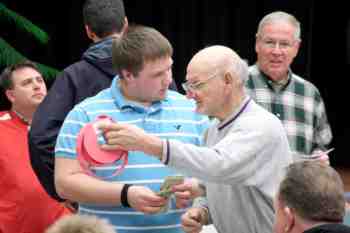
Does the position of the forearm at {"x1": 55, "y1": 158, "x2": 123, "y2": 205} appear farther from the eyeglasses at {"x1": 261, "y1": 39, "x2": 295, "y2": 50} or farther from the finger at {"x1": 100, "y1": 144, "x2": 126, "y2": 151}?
the eyeglasses at {"x1": 261, "y1": 39, "x2": 295, "y2": 50}

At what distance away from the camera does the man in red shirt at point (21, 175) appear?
176 inches

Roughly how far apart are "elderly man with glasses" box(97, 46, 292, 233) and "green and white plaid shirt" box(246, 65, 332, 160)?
1.23 m

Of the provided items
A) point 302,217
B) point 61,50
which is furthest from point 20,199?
point 61,50

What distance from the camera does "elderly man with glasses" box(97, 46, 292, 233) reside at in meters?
2.53

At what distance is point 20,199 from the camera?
14.7ft

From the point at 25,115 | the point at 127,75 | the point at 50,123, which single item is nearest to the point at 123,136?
the point at 127,75

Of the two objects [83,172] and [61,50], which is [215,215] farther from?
[61,50]

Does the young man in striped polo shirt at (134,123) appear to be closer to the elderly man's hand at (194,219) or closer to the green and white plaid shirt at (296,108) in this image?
the elderly man's hand at (194,219)

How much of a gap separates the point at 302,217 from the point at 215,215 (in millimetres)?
629

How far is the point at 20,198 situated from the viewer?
177 inches

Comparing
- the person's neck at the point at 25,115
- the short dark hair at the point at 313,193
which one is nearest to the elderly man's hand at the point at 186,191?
the short dark hair at the point at 313,193

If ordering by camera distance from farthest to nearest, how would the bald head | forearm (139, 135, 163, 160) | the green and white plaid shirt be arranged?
the green and white plaid shirt < the bald head < forearm (139, 135, 163, 160)

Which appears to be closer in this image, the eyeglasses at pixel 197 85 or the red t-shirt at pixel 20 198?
the eyeglasses at pixel 197 85

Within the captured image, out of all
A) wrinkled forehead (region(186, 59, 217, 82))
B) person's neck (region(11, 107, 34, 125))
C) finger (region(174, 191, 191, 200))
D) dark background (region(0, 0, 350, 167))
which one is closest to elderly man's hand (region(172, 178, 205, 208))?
finger (region(174, 191, 191, 200))
